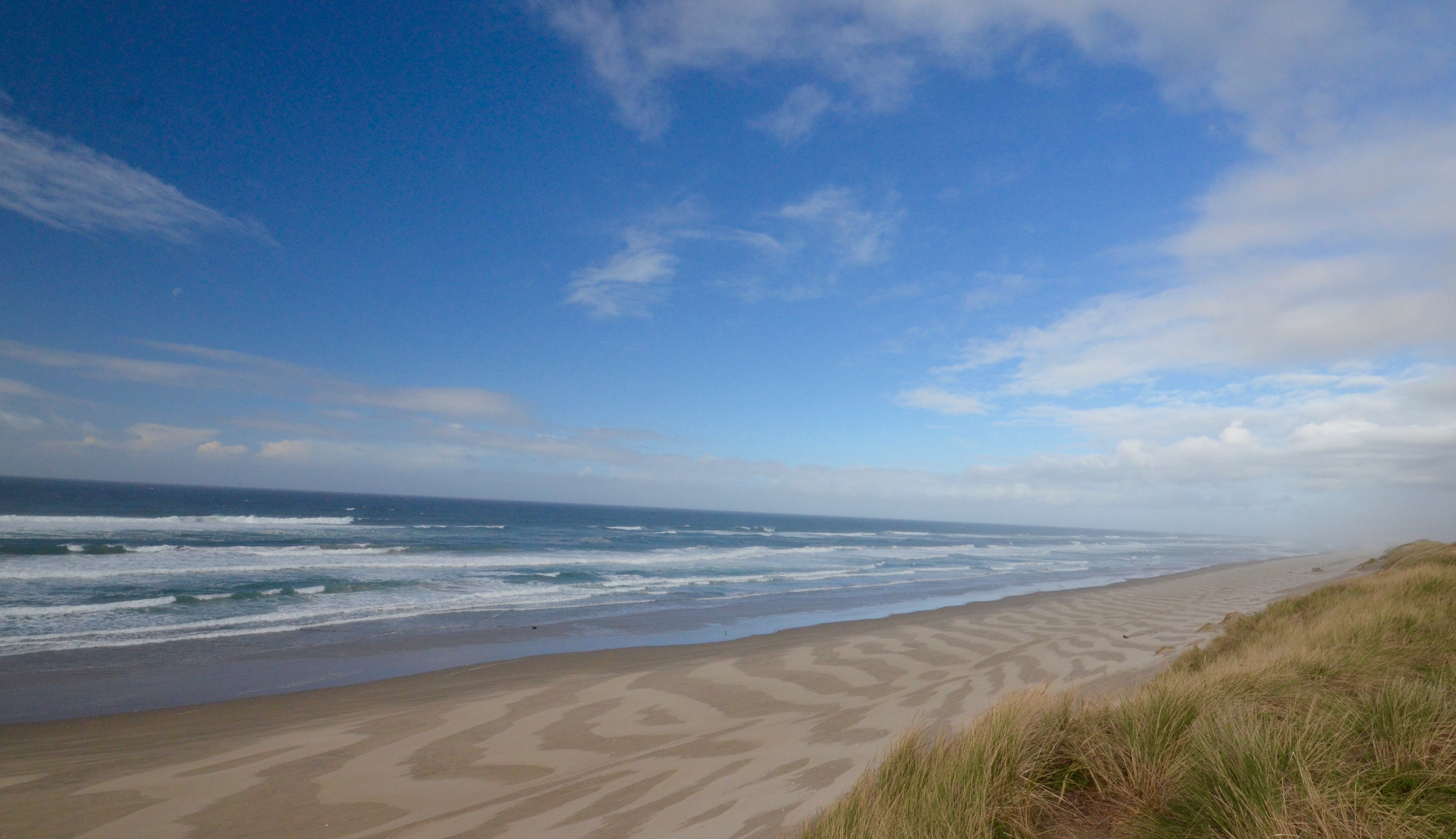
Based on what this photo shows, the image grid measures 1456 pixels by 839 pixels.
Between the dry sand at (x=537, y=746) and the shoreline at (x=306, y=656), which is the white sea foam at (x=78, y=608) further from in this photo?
the dry sand at (x=537, y=746)

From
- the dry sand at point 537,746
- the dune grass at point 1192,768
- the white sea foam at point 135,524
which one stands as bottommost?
the white sea foam at point 135,524

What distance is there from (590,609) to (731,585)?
836cm

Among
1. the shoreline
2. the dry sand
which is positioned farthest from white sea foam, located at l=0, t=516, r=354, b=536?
the dry sand

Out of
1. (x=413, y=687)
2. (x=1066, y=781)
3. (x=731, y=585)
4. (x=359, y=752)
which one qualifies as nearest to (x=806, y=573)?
(x=731, y=585)

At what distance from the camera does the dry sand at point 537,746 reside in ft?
19.6

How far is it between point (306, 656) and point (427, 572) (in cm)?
1455

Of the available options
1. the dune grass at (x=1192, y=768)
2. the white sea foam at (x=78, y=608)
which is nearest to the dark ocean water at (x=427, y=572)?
the white sea foam at (x=78, y=608)

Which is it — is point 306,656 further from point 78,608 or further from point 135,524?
point 135,524

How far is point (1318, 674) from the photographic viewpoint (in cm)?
604

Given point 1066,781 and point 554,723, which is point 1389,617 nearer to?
point 1066,781

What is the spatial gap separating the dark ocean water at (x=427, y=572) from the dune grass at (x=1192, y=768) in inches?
579

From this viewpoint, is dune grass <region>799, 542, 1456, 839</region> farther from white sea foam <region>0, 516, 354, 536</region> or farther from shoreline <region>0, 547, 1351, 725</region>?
white sea foam <region>0, 516, 354, 536</region>

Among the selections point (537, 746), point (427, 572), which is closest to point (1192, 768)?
point (537, 746)

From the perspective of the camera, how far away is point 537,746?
26.3 ft
